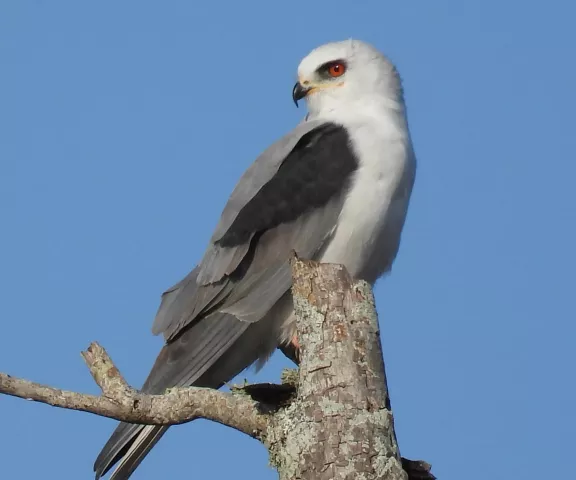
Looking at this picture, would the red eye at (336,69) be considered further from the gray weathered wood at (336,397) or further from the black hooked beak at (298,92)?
the gray weathered wood at (336,397)

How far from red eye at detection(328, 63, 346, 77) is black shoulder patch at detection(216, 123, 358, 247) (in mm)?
1046

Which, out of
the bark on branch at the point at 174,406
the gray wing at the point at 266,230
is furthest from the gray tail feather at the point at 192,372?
the bark on branch at the point at 174,406

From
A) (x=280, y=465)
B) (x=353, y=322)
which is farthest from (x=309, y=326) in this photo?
(x=280, y=465)

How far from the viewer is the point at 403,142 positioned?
6.06m

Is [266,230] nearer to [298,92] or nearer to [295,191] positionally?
[295,191]

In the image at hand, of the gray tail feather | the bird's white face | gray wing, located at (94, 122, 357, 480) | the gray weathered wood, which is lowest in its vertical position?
the gray weathered wood

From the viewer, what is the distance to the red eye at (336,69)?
6.85 meters

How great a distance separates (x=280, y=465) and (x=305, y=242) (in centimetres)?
200

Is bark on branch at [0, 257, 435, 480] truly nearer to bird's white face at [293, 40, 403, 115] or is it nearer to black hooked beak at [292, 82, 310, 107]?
bird's white face at [293, 40, 403, 115]

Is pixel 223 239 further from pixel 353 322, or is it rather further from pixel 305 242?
pixel 353 322

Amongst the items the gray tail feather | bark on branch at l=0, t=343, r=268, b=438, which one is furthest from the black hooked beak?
bark on branch at l=0, t=343, r=268, b=438

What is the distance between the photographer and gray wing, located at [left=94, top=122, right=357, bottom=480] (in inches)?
221

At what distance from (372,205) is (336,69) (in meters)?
1.48

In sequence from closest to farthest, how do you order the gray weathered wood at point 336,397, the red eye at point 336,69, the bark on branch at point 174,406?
the gray weathered wood at point 336,397
the bark on branch at point 174,406
the red eye at point 336,69
